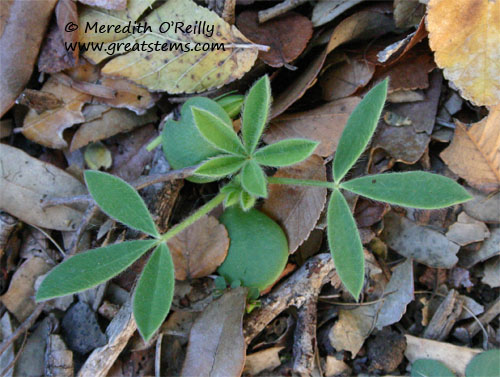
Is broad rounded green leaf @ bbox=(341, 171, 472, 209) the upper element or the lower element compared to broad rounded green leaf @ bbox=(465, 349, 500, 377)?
upper

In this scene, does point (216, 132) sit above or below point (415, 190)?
above

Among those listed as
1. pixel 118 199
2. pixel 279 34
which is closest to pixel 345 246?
pixel 118 199

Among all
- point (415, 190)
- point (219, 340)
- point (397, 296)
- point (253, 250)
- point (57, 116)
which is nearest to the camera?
point (415, 190)

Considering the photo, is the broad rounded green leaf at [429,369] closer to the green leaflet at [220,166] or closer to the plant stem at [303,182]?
the plant stem at [303,182]

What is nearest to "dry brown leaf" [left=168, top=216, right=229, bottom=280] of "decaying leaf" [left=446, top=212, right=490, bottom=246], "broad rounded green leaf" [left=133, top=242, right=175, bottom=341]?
"broad rounded green leaf" [left=133, top=242, right=175, bottom=341]

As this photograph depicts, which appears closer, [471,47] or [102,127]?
[471,47]

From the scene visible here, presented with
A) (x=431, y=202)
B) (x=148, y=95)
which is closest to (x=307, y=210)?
(x=431, y=202)

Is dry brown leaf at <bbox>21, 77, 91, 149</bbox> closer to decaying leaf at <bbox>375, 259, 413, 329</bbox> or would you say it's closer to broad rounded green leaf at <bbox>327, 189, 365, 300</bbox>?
broad rounded green leaf at <bbox>327, 189, 365, 300</bbox>

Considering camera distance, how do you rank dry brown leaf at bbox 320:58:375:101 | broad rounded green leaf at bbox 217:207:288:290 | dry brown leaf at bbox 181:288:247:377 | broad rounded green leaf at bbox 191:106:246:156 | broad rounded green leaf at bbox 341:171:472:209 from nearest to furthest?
1. broad rounded green leaf at bbox 341:171:472:209
2. broad rounded green leaf at bbox 191:106:246:156
3. dry brown leaf at bbox 181:288:247:377
4. broad rounded green leaf at bbox 217:207:288:290
5. dry brown leaf at bbox 320:58:375:101

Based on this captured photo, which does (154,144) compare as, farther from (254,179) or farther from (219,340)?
(219,340)
